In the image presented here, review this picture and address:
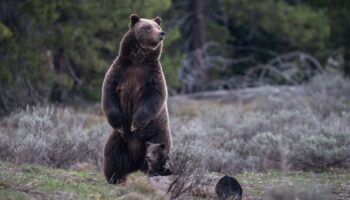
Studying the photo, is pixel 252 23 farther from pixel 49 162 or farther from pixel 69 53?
pixel 49 162

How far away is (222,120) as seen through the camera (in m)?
15.1

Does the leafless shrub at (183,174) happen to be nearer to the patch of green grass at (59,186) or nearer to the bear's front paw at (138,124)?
the patch of green grass at (59,186)

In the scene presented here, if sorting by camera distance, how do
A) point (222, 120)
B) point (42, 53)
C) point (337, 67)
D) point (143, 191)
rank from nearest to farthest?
point (143, 191) < point (222, 120) < point (42, 53) < point (337, 67)

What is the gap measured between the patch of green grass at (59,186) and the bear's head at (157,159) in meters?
0.29

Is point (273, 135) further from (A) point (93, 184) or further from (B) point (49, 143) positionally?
(A) point (93, 184)

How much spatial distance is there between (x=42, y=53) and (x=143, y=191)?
955cm

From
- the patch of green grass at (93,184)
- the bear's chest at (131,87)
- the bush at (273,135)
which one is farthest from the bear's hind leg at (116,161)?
the bush at (273,135)

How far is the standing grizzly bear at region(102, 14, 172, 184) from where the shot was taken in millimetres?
8352

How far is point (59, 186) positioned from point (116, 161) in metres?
1.40

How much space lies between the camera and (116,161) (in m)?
8.40

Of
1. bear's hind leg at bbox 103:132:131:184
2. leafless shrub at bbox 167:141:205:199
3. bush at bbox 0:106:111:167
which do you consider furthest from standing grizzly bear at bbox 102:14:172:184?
→ bush at bbox 0:106:111:167

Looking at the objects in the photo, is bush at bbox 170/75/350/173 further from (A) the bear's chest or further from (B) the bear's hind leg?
(A) the bear's chest

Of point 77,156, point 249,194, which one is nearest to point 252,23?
point 77,156

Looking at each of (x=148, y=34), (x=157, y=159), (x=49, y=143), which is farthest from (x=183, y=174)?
(x=49, y=143)
